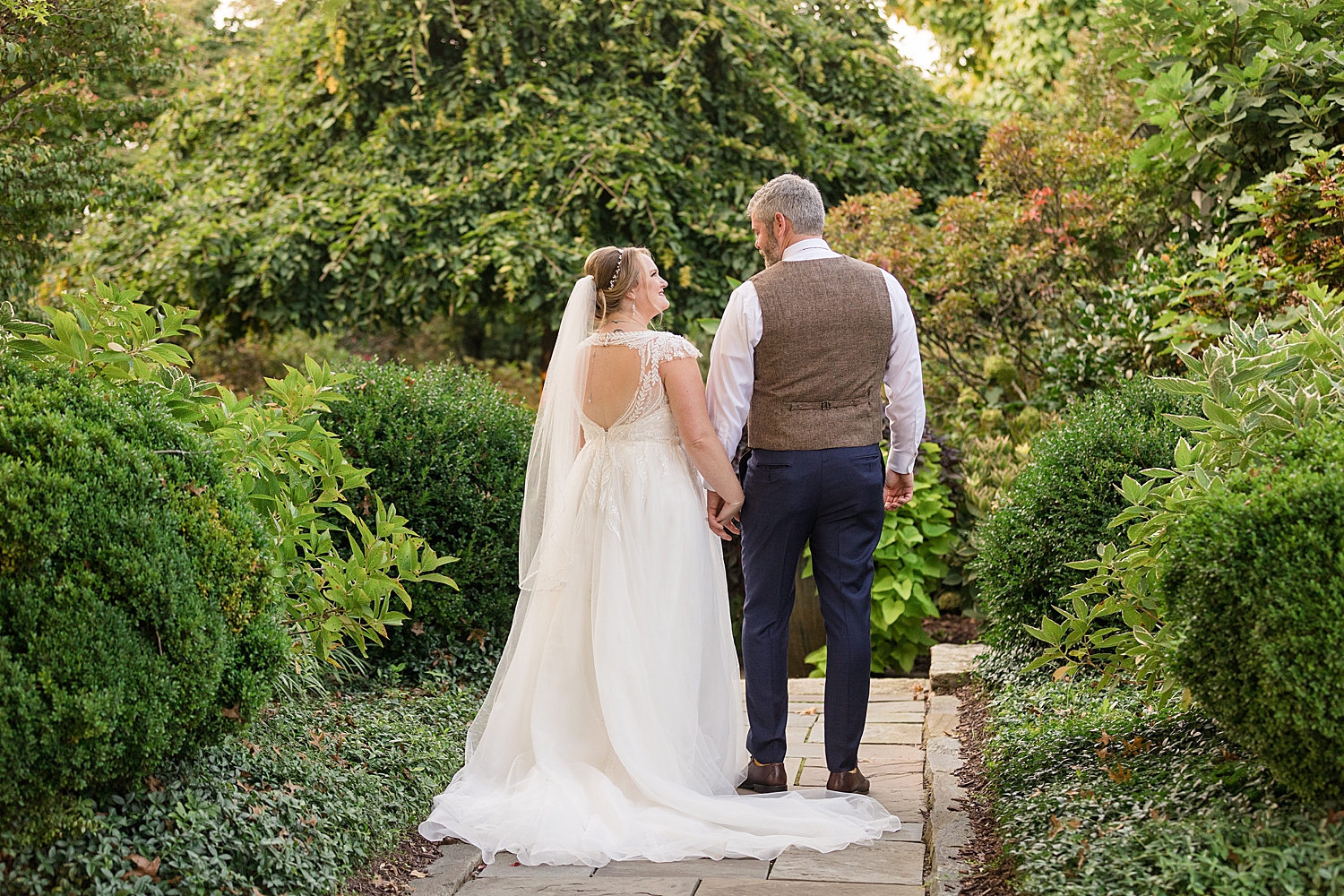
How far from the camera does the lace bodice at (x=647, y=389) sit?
3898mm

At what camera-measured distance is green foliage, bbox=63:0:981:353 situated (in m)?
8.92

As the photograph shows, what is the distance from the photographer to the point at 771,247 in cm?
389

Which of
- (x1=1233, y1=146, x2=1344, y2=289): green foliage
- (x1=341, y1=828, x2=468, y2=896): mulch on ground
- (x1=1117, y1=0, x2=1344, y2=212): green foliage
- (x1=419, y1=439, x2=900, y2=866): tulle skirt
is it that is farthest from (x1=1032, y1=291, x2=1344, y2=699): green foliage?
(x1=1117, y1=0, x2=1344, y2=212): green foliage

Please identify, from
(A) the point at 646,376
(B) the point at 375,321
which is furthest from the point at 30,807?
(B) the point at 375,321

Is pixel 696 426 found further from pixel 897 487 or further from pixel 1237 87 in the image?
pixel 1237 87

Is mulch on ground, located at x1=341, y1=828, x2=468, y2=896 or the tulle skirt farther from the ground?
the tulle skirt

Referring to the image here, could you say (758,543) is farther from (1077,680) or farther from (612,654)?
(1077,680)

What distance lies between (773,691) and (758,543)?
528 mm

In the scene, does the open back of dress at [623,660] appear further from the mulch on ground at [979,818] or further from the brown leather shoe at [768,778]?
the mulch on ground at [979,818]

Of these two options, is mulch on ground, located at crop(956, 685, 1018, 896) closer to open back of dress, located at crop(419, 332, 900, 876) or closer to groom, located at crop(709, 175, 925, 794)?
open back of dress, located at crop(419, 332, 900, 876)

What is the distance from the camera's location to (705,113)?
985cm

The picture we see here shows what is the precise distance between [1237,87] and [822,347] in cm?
327

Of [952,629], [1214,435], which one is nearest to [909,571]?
[952,629]

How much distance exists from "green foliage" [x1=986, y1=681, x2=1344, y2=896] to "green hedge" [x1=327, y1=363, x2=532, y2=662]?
2357mm
